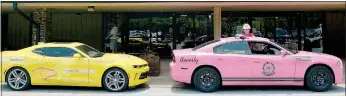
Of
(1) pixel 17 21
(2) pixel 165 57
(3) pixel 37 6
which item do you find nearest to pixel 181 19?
(2) pixel 165 57

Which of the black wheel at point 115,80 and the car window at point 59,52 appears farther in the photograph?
the car window at point 59,52

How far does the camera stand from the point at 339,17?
55.0 feet

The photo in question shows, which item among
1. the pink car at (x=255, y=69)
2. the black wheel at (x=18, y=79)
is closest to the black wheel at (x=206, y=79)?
the pink car at (x=255, y=69)

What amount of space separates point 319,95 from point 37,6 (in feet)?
29.1

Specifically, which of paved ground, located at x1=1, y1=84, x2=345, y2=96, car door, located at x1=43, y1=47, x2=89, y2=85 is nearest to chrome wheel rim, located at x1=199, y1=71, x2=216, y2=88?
paved ground, located at x1=1, y1=84, x2=345, y2=96

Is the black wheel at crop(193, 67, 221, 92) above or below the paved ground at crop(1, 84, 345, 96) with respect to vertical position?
above

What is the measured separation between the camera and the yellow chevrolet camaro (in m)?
8.12

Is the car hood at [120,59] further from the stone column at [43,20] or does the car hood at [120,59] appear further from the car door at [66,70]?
the stone column at [43,20]

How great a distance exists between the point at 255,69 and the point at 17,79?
5.33 m

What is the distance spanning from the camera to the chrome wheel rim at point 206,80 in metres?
8.09

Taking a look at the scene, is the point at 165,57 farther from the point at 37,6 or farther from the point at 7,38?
the point at 7,38

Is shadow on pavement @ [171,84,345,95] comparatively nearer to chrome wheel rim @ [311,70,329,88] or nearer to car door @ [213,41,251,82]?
chrome wheel rim @ [311,70,329,88]

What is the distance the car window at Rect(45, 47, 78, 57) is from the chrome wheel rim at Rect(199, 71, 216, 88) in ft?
9.66

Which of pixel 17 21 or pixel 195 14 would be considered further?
pixel 17 21
